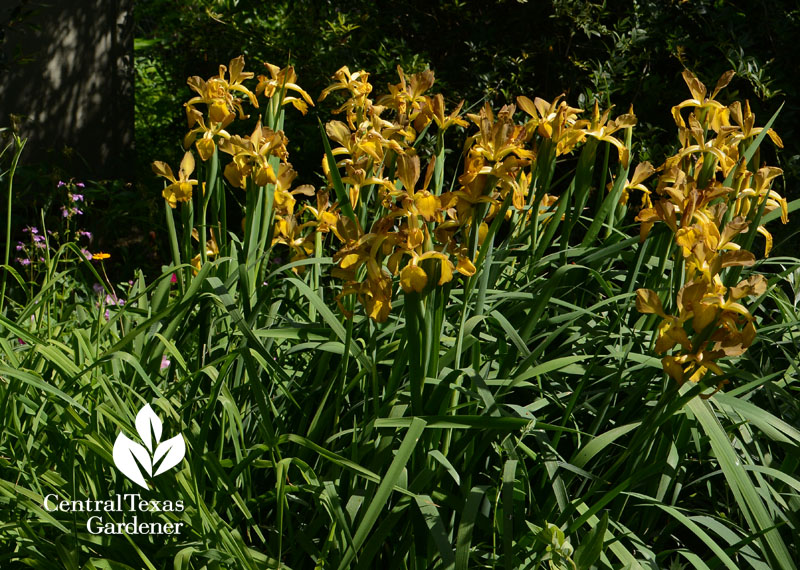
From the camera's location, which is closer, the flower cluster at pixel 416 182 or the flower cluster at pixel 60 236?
the flower cluster at pixel 416 182

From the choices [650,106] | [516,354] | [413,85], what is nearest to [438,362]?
[516,354]

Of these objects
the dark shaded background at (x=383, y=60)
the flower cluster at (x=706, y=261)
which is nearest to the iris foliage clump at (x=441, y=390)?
the flower cluster at (x=706, y=261)

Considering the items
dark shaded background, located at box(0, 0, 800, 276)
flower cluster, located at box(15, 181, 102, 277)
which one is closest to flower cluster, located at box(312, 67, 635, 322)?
dark shaded background, located at box(0, 0, 800, 276)

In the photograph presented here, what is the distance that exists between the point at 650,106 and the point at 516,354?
2.30 metres

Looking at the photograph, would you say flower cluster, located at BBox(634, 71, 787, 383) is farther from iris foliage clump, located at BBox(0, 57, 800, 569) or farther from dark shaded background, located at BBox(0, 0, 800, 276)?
dark shaded background, located at BBox(0, 0, 800, 276)

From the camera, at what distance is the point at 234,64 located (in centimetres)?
180

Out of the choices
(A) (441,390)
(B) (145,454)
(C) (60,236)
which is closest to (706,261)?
(A) (441,390)

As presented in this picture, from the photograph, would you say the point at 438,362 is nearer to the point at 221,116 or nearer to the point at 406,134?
the point at 406,134

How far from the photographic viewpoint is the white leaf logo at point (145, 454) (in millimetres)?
1376

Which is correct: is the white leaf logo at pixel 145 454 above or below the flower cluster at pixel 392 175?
below

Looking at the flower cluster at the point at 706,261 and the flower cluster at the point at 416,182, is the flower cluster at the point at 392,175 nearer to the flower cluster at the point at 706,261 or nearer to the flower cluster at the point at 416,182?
the flower cluster at the point at 416,182

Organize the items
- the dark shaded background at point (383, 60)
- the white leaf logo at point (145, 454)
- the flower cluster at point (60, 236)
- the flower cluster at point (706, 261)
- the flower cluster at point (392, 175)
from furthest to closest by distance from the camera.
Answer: the dark shaded background at point (383, 60)
the flower cluster at point (60, 236)
the white leaf logo at point (145, 454)
the flower cluster at point (392, 175)
the flower cluster at point (706, 261)

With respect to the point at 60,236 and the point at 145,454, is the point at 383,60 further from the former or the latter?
the point at 145,454

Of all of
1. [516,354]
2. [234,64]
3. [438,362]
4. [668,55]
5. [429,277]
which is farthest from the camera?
[668,55]
